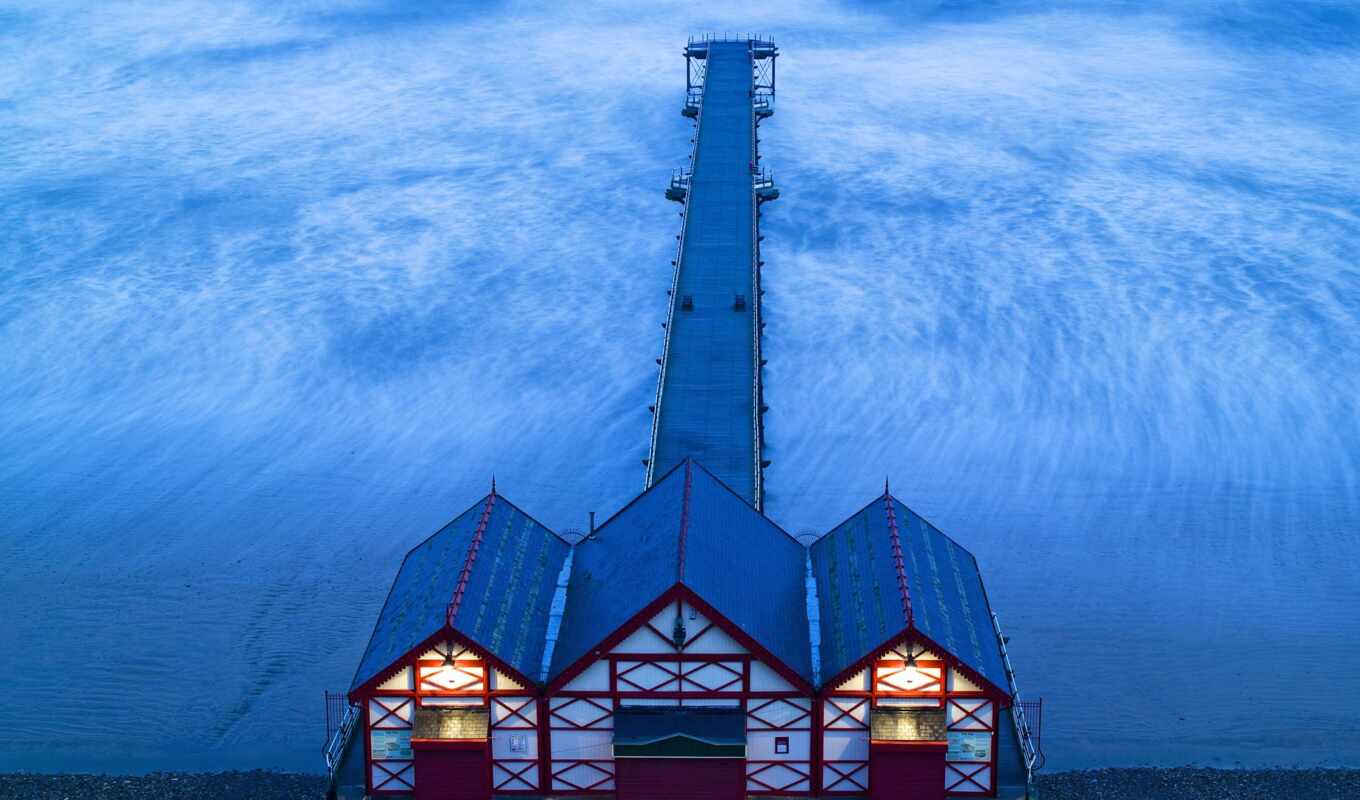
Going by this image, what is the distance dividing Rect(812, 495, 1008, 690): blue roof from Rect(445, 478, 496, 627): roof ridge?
827 cm

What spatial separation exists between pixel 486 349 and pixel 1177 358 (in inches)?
1209

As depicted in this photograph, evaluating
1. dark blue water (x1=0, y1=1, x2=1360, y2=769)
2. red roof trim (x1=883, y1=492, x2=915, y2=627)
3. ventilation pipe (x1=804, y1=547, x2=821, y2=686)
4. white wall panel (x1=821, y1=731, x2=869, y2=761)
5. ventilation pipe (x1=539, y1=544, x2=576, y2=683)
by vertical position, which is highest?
red roof trim (x1=883, y1=492, x2=915, y2=627)

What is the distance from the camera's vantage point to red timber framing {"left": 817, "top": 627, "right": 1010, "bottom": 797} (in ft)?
101

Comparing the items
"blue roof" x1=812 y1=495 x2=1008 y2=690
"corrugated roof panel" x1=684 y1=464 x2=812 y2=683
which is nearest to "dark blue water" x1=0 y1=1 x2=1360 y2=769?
"blue roof" x1=812 y1=495 x2=1008 y2=690

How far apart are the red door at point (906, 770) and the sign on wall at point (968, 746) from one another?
1.92 feet

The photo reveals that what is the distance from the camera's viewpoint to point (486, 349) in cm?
6481

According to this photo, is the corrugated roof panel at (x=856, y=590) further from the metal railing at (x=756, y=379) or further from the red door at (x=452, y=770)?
the red door at (x=452, y=770)

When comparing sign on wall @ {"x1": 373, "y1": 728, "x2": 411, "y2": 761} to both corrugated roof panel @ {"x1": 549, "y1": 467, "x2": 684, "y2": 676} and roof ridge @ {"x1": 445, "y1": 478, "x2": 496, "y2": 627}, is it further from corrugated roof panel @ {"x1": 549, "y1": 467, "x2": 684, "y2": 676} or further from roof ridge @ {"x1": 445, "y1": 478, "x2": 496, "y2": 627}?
corrugated roof panel @ {"x1": 549, "y1": 467, "x2": 684, "y2": 676}

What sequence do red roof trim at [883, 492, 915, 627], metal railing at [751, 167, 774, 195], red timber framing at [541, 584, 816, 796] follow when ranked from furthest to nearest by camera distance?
metal railing at [751, 167, 774, 195]
red roof trim at [883, 492, 915, 627]
red timber framing at [541, 584, 816, 796]

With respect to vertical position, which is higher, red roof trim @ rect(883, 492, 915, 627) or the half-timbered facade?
red roof trim @ rect(883, 492, 915, 627)

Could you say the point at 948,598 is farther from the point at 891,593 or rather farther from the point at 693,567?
the point at 693,567

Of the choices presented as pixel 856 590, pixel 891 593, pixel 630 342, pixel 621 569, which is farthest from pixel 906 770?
pixel 630 342

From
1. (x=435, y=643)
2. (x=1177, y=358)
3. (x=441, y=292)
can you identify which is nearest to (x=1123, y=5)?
(x=1177, y=358)

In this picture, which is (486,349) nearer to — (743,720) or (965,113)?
(743,720)
